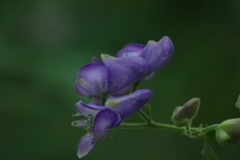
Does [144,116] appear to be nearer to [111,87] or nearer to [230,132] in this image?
[111,87]

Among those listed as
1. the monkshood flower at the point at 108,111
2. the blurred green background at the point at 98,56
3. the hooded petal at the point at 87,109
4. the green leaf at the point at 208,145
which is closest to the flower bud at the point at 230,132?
the green leaf at the point at 208,145

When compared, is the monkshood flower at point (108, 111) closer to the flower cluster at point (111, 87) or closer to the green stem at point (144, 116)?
the flower cluster at point (111, 87)

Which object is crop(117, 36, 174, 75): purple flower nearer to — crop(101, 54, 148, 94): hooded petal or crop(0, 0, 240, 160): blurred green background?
crop(101, 54, 148, 94): hooded petal

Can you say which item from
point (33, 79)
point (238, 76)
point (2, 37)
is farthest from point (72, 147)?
point (238, 76)

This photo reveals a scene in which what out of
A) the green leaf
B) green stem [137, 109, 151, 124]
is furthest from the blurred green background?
the green leaf

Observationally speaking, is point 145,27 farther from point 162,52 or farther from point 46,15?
point 162,52

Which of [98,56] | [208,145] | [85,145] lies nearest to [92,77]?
[85,145]

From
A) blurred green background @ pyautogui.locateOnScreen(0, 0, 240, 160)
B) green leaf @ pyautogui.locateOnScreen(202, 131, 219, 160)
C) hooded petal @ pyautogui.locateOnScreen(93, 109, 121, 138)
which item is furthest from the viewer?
blurred green background @ pyautogui.locateOnScreen(0, 0, 240, 160)
